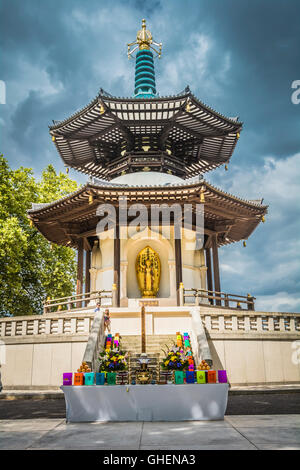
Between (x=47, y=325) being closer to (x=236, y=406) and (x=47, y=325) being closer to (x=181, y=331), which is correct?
(x=181, y=331)

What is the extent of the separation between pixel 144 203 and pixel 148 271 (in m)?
3.51

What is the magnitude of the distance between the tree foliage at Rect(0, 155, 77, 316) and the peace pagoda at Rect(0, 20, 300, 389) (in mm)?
3220

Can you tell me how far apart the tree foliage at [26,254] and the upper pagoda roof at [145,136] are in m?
5.19

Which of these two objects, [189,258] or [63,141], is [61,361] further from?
[63,141]

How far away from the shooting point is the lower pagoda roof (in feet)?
55.6

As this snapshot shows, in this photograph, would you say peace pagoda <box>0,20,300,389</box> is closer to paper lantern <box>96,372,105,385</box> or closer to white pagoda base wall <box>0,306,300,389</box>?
white pagoda base wall <box>0,306,300,389</box>

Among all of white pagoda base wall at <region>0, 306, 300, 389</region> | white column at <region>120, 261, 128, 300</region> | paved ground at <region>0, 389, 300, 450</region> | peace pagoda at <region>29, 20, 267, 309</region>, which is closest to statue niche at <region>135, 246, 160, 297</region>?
peace pagoda at <region>29, 20, 267, 309</region>

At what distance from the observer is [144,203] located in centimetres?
1770

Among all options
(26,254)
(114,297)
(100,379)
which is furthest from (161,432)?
(26,254)

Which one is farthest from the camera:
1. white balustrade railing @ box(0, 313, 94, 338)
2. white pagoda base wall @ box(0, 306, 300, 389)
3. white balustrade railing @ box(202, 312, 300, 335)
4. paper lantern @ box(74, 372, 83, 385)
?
white balustrade railing @ box(202, 312, 300, 335)

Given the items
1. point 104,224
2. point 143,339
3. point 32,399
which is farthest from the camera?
point 104,224

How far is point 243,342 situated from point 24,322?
7.96 m

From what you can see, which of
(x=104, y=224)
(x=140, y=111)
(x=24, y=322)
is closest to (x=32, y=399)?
(x=24, y=322)

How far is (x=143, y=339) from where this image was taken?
13.0 meters
